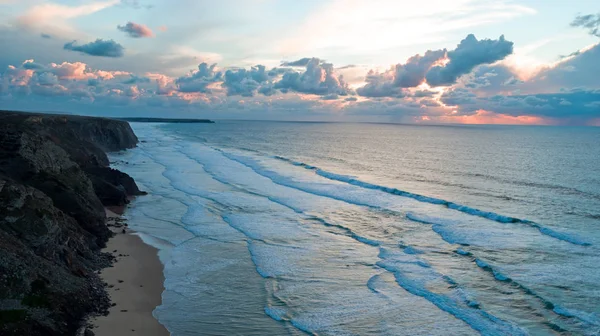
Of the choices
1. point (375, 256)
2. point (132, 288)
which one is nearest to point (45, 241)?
point (132, 288)

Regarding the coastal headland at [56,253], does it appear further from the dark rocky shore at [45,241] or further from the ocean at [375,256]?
the ocean at [375,256]

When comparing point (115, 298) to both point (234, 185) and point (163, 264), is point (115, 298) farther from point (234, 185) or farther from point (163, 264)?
point (234, 185)

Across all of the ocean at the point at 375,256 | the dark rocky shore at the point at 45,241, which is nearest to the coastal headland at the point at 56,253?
the dark rocky shore at the point at 45,241

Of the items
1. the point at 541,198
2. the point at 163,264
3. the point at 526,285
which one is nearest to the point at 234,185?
the point at 163,264

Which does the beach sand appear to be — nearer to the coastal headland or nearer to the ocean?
the coastal headland

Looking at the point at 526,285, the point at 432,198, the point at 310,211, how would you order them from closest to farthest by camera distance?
the point at 526,285
the point at 310,211
the point at 432,198

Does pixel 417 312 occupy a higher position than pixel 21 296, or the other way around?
pixel 21 296

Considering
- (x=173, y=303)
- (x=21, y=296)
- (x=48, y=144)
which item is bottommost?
(x=173, y=303)
